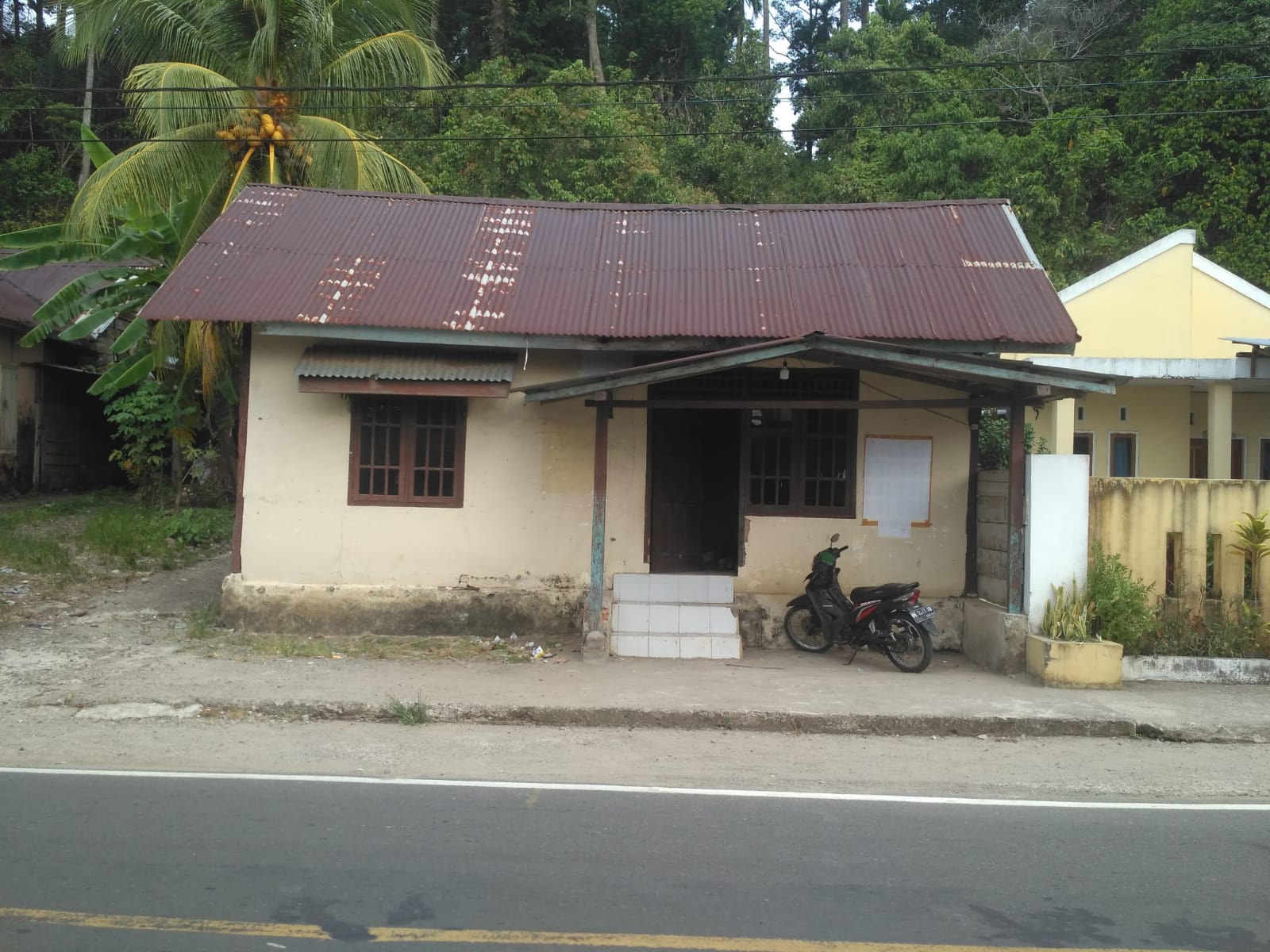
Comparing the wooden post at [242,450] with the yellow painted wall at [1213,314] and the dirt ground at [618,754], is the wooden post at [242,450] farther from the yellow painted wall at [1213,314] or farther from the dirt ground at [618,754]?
the yellow painted wall at [1213,314]

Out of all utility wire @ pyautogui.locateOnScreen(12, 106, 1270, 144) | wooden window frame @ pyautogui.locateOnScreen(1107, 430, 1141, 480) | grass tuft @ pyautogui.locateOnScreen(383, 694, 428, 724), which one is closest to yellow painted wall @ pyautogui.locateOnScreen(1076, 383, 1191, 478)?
wooden window frame @ pyautogui.locateOnScreen(1107, 430, 1141, 480)

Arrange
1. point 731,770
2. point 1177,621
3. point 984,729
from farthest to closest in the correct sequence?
point 1177,621 → point 984,729 → point 731,770

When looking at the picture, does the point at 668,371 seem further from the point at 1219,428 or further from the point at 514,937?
the point at 1219,428

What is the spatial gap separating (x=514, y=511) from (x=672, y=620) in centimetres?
204

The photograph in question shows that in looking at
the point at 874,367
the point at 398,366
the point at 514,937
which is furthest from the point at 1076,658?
the point at 398,366

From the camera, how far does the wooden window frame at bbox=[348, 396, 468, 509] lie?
11164 millimetres

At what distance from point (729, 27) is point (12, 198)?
2539cm

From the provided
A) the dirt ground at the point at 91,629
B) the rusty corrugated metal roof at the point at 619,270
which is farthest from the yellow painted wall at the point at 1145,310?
the dirt ground at the point at 91,629

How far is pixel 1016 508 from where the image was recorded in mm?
10023

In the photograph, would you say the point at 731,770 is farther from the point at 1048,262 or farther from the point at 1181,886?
the point at 1048,262

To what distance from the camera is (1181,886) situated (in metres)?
4.96

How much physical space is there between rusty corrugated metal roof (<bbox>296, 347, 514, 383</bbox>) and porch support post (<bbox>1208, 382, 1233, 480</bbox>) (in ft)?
38.5

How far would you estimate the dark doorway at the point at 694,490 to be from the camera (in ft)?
39.1

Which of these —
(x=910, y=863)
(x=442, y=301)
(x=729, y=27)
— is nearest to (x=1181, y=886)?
(x=910, y=863)
